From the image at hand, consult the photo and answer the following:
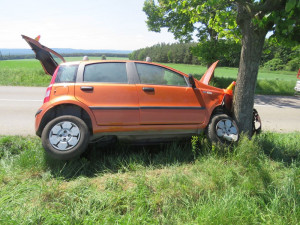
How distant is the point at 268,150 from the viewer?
4.02 metres

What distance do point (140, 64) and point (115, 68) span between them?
1.50 feet

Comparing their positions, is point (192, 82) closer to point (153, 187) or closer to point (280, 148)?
point (153, 187)

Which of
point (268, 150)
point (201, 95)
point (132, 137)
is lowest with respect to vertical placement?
point (268, 150)

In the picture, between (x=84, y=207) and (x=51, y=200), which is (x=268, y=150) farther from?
(x=51, y=200)

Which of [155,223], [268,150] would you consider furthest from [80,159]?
[268,150]

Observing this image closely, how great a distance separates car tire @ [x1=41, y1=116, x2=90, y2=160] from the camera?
3.14 metres

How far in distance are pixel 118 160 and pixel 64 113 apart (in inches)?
45.1

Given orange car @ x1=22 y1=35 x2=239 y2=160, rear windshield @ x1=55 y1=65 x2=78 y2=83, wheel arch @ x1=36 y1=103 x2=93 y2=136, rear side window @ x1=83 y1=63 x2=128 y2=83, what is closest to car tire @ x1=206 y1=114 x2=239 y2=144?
orange car @ x1=22 y1=35 x2=239 y2=160

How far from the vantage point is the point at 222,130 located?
12.5 ft

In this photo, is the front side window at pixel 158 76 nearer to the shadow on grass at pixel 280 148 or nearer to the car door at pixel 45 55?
the car door at pixel 45 55

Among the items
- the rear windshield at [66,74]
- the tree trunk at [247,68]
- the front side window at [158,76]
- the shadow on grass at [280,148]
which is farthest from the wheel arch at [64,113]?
the shadow on grass at [280,148]

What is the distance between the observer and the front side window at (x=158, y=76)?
3.69 meters

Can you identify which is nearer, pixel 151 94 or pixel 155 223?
pixel 155 223

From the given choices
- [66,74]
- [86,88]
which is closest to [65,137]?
[86,88]
